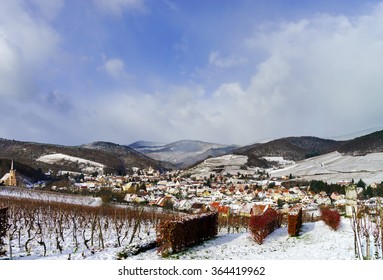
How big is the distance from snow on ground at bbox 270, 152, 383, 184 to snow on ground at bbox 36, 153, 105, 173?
63095 mm

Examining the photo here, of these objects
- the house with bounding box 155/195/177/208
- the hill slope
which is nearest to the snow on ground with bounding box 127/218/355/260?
the house with bounding box 155/195/177/208

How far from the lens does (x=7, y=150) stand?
12744 centimetres

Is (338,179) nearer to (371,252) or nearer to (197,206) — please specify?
(197,206)

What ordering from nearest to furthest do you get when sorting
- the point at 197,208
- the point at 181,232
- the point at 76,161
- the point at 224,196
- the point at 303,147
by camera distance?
the point at 181,232
the point at 197,208
the point at 224,196
the point at 76,161
the point at 303,147

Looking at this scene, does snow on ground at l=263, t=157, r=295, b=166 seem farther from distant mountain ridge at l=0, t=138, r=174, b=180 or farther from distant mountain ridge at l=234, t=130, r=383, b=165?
distant mountain ridge at l=0, t=138, r=174, b=180

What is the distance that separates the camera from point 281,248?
12891 millimetres

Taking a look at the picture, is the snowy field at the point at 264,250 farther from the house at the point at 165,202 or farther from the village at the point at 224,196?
A: the house at the point at 165,202

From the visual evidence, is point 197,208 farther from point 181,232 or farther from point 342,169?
point 342,169

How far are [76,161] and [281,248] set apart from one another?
133 m

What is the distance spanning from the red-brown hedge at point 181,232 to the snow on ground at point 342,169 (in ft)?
219

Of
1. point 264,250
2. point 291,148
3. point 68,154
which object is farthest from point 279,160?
point 264,250

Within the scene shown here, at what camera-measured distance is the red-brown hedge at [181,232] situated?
11344mm

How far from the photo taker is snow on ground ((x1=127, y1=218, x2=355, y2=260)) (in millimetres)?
10820
